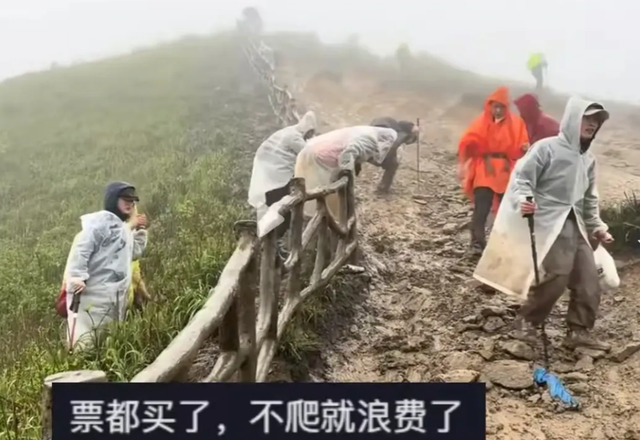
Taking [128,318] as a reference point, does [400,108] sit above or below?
above

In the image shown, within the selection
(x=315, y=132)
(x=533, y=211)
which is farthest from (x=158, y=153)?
Answer: (x=533, y=211)

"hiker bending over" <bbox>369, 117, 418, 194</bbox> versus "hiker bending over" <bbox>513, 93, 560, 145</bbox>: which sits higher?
"hiker bending over" <bbox>513, 93, 560, 145</bbox>

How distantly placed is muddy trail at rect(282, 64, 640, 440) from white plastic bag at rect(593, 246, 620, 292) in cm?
4

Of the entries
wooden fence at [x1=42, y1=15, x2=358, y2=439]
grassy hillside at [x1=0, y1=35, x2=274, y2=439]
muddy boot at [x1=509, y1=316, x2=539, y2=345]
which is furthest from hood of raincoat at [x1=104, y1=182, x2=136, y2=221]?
muddy boot at [x1=509, y1=316, x2=539, y2=345]

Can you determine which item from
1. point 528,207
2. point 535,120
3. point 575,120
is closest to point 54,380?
point 528,207

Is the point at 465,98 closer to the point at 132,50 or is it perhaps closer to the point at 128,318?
the point at 128,318

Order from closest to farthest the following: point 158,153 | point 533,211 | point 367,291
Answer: point 533,211 → point 367,291 → point 158,153

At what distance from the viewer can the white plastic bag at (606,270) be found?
2551mm

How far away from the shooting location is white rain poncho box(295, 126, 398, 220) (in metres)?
3.42

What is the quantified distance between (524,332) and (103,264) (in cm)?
140

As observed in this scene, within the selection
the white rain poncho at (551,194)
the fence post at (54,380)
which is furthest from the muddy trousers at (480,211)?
the fence post at (54,380)

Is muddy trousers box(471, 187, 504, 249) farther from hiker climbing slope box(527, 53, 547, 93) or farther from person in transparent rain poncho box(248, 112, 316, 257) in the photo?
person in transparent rain poncho box(248, 112, 316, 257)

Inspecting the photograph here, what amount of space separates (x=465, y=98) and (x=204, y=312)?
193 cm

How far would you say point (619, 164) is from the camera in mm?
2727
